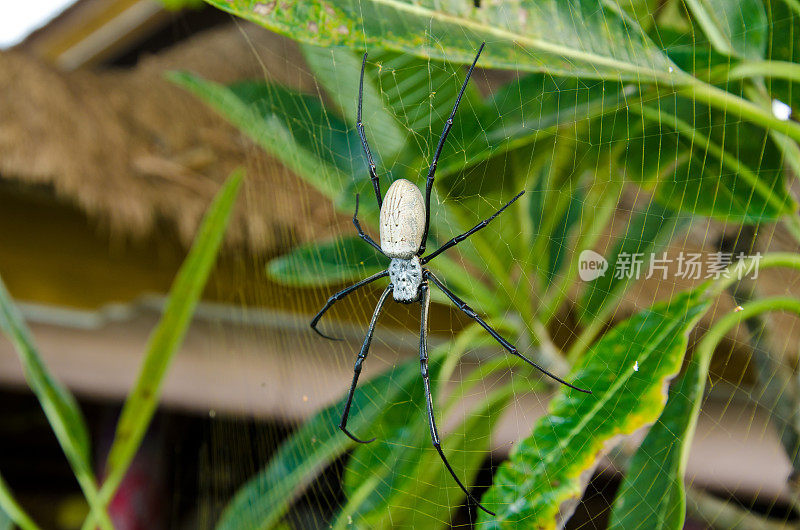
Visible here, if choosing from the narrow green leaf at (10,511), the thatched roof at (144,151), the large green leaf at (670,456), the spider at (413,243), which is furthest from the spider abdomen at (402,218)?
the narrow green leaf at (10,511)

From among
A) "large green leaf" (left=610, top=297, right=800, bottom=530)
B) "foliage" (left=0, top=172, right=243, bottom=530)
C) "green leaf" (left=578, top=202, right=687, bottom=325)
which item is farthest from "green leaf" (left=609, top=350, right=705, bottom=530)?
"foliage" (left=0, top=172, right=243, bottom=530)

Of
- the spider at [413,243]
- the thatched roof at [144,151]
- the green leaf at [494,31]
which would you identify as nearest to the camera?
the green leaf at [494,31]

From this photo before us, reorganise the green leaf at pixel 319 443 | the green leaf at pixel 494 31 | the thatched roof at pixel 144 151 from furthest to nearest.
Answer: the thatched roof at pixel 144 151 < the green leaf at pixel 319 443 < the green leaf at pixel 494 31

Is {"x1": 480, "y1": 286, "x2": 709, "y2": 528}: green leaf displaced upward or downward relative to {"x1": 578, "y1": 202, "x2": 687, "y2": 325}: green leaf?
downward

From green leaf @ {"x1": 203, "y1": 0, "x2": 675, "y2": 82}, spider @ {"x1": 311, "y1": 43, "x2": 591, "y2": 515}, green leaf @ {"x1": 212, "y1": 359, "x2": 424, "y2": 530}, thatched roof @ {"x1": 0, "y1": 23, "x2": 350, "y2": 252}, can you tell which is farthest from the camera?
thatched roof @ {"x1": 0, "y1": 23, "x2": 350, "y2": 252}

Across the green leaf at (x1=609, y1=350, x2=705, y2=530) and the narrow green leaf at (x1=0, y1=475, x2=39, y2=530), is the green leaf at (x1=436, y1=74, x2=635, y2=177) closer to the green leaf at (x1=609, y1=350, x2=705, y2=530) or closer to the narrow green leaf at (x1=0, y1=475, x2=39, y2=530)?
the green leaf at (x1=609, y1=350, x2=705, y2=530)

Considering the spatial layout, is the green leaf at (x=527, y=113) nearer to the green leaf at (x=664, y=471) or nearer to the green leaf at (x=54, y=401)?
the green leaf at (x=664, y=471)

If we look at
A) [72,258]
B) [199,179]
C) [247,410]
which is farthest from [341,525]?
[72,258]
